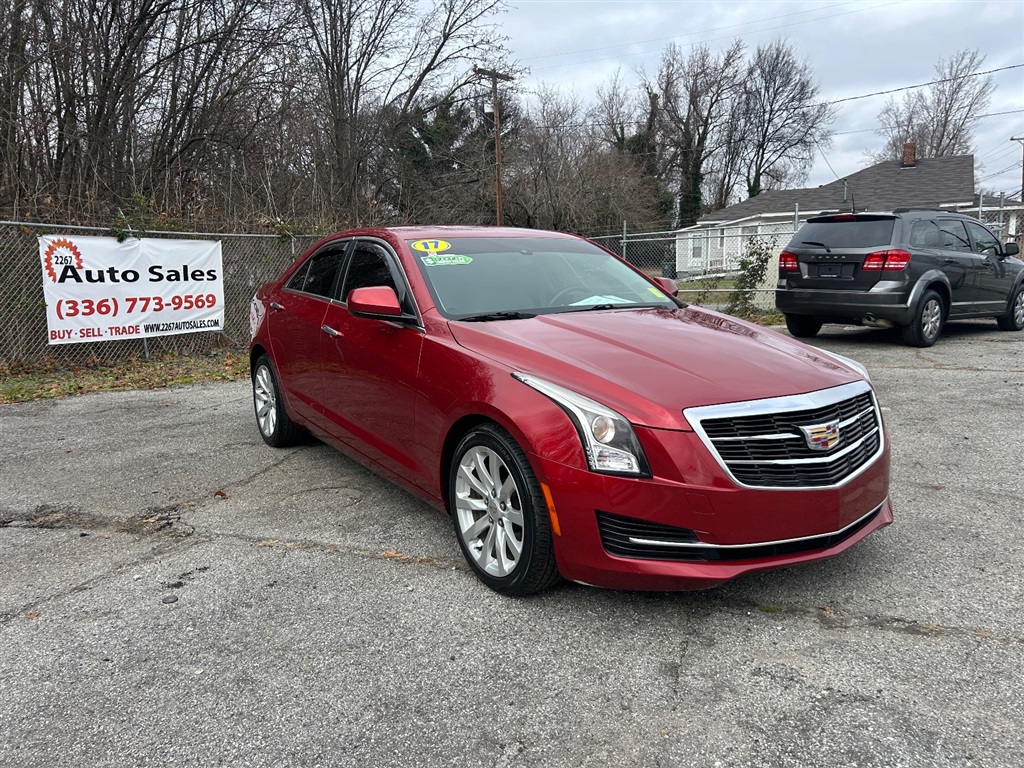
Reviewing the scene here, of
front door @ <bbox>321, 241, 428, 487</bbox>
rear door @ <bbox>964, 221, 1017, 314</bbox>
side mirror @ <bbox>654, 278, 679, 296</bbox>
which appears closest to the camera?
front door @ <bbox>321, 241, 428, 487</bbox>

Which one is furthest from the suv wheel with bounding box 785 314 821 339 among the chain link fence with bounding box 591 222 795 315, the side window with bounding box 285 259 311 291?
the side window with bounding box 285 259 311 291

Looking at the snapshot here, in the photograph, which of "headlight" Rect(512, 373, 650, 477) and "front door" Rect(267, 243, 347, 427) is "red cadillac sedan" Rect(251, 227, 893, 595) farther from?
"front door" Rect(267, 243, 347, 427)

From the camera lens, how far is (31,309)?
8758mm

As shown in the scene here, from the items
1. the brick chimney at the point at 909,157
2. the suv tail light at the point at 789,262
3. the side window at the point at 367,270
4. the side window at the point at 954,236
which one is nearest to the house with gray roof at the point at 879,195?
the brick chimney at the point at 909,157

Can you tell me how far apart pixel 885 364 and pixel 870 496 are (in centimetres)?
603

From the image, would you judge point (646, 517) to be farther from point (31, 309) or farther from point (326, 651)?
point (31, 309)

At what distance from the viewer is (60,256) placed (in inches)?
346

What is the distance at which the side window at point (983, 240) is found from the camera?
9828 mm

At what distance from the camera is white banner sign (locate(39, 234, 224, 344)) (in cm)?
883

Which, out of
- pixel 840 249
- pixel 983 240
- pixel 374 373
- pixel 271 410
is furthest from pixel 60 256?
pixel 983 240

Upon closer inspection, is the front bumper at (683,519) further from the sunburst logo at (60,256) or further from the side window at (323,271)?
the sunburst logo at (60,256)

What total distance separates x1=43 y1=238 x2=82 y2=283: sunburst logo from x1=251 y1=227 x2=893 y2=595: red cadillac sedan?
6556 mm

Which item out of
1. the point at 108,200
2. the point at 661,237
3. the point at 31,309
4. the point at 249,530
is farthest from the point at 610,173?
the point at 249,530

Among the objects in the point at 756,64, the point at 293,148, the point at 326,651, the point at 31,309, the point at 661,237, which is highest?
the point at 756,64
